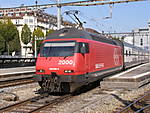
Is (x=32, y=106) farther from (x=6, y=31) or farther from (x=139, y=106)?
(x=6, y=31)

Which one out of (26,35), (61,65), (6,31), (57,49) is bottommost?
(61,65)

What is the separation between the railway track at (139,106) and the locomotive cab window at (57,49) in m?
3.62

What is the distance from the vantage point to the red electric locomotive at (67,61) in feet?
36.6

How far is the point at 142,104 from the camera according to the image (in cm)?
966

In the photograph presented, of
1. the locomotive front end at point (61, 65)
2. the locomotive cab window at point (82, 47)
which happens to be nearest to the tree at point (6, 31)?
the locomotive front end at point (61, 65)

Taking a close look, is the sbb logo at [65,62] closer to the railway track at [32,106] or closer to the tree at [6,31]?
the railway track at [32,106]

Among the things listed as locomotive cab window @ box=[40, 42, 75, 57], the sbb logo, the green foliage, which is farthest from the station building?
the sbb logo

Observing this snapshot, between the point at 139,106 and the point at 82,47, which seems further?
the point at 82,47

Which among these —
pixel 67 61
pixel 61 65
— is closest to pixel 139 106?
pixel 67 61

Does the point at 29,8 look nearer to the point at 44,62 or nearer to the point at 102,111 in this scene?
the point at 44,62

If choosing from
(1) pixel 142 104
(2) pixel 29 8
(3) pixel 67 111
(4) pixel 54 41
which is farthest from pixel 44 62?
(2) pixel 29 8

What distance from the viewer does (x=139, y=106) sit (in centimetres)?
929

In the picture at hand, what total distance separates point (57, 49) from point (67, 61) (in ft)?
3.09

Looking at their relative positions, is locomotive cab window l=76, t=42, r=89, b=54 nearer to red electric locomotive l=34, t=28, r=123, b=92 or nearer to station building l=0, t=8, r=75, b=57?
red electric locomotive l=34, t=28, r=123, b=92
